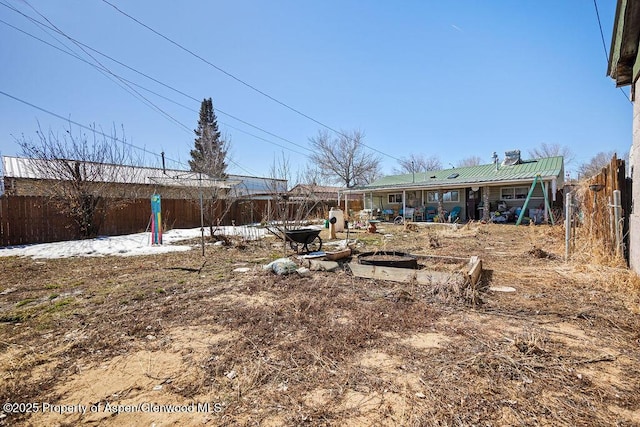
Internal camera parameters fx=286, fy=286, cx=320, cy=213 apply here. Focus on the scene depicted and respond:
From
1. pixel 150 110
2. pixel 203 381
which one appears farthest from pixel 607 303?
pixel 150 110

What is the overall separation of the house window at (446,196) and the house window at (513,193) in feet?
7.89

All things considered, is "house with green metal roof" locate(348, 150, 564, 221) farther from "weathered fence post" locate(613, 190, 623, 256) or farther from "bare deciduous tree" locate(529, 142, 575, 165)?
"bare deciduous tree" locate(529, 142, 575, 165)

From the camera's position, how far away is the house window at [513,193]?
15863 millimetres

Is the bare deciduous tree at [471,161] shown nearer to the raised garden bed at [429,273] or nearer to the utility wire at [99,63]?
the utility wire at [99,63]

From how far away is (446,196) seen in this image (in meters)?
18.6

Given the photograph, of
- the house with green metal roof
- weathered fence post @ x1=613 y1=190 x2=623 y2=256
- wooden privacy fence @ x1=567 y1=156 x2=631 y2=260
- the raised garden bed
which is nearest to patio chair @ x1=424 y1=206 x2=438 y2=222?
the house with green metal roof

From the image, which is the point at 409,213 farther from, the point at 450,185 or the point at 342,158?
the point at 342,158

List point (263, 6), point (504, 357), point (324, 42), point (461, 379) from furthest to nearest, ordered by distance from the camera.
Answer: point (324, 42)
point (263, 6)
point (504, 357)
point (461, 379)

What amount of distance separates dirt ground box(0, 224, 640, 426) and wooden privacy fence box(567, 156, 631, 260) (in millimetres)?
639

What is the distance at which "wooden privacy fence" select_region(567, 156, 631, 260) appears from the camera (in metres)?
4.92

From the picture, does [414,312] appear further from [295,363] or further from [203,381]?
[203,381]

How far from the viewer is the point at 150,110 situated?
38.6ft

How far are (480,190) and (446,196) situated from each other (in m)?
1.97

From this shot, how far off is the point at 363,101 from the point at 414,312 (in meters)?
17.3
